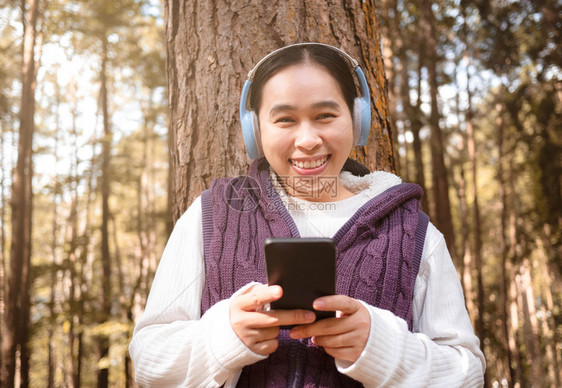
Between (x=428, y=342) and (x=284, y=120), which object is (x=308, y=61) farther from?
(x=428, y=342)

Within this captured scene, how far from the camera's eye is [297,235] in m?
1.60

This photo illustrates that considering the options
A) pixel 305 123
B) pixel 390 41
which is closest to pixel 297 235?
pixel 305 123

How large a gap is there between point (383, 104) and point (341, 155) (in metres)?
1.05

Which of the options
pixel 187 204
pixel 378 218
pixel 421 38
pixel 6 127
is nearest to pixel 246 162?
pixel 187 204

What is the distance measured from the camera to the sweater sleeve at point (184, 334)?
1311 millimetres

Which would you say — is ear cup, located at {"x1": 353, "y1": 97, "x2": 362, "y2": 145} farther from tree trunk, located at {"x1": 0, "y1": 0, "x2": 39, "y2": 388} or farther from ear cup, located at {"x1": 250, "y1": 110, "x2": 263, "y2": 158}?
tree trunk, located at {"x1": 0, "y1": 0, "x2": 39, "y2": 388}

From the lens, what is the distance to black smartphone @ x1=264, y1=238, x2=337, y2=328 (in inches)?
44.3

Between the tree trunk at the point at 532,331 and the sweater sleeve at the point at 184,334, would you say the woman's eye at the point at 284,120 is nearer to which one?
the sweater sleeve at the point at 184,334

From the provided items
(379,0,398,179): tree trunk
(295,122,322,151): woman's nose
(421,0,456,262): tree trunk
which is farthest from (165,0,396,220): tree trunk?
(421,0,456,262): tree trunk

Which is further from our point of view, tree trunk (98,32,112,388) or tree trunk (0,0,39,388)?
tree trunk (98,32,112,388)

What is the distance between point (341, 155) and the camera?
1662mm

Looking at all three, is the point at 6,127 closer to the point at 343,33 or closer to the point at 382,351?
the point at 343,33

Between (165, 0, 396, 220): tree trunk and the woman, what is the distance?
473 mm

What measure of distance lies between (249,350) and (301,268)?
0.34 metres
